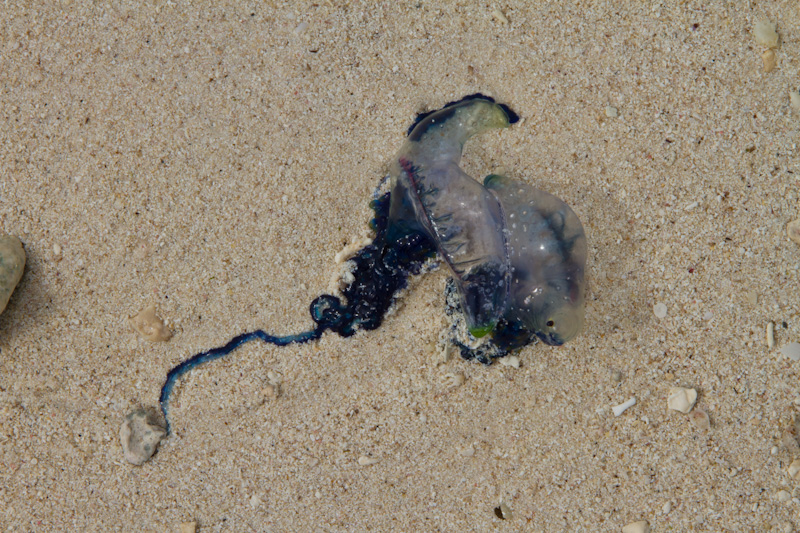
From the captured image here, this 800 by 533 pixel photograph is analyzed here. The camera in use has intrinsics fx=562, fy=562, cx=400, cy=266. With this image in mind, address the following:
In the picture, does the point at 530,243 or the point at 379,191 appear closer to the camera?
the point at 530,243

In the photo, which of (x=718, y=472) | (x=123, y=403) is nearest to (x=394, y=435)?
(x=123, y=403)

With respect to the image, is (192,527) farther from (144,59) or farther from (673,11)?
(673,11)

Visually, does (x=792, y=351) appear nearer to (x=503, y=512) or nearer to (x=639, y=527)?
(x=639, y=527)

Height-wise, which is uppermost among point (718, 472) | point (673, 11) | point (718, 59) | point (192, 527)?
point (673, 11)

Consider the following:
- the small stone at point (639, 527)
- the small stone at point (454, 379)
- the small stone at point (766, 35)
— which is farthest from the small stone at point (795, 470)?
the small stone at point (766, 35)

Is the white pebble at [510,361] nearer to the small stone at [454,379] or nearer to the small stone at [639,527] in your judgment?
the small stone at [454,379]

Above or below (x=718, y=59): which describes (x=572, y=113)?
below

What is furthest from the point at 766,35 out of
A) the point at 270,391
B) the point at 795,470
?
the point at 270,391
